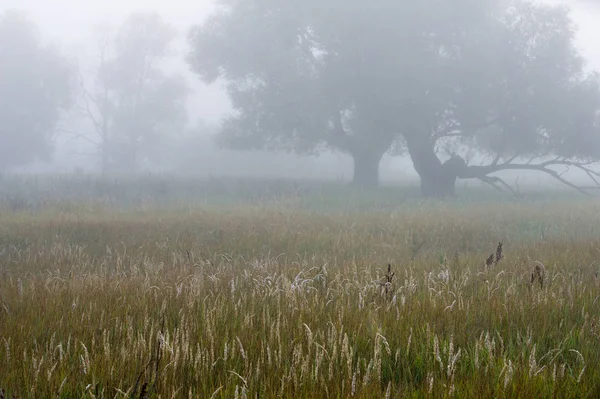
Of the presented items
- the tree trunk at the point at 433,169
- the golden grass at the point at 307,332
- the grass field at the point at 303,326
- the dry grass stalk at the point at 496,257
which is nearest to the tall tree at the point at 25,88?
the tree trunk at the point at 433,169

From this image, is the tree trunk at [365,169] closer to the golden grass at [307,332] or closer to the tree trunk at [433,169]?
the tree trunk at [433,169]

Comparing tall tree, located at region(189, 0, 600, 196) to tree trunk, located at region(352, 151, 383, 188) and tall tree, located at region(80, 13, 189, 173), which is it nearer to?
tree trunk, located at region(352, 151, 383, 188)

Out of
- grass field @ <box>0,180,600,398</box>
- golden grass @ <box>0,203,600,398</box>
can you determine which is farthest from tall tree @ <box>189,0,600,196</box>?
golden grass @ <box>0,203,600,398</box>

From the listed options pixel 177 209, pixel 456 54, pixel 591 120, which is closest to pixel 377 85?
pixel 456 54

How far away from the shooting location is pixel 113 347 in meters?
3.20

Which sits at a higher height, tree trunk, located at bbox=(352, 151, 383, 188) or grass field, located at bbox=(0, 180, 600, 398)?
tree trunk, located at bbox=(352, 151, 383, 188)

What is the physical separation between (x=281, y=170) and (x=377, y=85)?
33.5 meters

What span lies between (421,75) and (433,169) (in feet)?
15.4

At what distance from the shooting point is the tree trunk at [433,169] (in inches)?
1006

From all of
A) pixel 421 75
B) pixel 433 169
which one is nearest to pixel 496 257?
pixel 421 75

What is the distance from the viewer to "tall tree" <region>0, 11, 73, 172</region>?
39.0 m

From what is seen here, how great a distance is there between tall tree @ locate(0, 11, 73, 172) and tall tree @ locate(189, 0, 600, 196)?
1789 centimetres

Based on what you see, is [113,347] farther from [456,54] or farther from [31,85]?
[31,85]

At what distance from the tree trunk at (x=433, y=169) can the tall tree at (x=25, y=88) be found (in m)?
28.6
